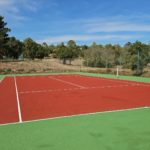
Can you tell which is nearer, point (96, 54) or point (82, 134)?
point (82, 134)

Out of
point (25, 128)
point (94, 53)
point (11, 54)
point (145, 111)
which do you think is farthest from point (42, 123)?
point (11, 54)

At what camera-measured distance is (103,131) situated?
538cm

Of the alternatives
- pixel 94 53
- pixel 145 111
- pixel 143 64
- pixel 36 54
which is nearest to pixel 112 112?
pixel 145 111

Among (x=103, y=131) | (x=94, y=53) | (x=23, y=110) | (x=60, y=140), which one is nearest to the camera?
(x=60, y=140)

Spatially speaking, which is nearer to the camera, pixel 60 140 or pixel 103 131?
pixel 60 140

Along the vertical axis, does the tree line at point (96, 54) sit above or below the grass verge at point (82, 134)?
above

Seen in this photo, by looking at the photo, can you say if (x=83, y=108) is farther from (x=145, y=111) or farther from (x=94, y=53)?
(x=94, y=53)

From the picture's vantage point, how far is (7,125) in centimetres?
604

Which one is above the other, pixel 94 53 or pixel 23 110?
pixel 94 53

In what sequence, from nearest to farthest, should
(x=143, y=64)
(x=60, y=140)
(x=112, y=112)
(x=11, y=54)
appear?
(x=60, y=140) < (x=112, y=112) < (x=143, y=64) < (x=11, y=54)

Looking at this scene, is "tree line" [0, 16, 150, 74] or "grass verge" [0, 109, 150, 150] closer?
"grass verge" [0, 109, 150, 150]

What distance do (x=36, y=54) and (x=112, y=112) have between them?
5128cm

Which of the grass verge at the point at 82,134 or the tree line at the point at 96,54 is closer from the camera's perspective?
the grass verge at the point at 82,134

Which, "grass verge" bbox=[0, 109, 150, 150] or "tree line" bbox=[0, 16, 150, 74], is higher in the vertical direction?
"tree line" bbox=[0, 16, 150, 74]
